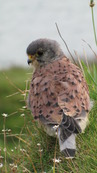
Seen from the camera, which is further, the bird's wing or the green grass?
the bird's wing

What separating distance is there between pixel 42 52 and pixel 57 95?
891mm

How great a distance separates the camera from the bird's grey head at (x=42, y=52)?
18.5 feet

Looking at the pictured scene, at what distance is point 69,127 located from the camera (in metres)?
4.65

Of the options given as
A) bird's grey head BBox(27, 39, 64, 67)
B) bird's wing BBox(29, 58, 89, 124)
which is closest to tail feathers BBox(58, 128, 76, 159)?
bird's wing BBox(29, 58, 89, 124)

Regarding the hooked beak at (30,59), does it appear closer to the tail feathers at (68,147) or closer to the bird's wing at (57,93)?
the bird's wing at (57,93)

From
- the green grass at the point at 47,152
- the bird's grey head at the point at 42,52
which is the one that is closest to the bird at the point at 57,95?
the bird's grey head at the point at 42,52

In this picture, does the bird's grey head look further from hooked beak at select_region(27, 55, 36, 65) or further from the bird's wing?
the bird's wing

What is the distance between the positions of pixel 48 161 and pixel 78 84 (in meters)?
0.95

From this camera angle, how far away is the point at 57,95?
504 cm

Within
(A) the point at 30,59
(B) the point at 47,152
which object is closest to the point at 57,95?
(B) the point at 47,152

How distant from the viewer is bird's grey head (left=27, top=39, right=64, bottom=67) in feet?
18.5

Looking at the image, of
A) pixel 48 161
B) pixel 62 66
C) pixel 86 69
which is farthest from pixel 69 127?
pixel 86 69

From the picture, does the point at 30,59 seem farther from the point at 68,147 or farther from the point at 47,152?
the point at 68,147

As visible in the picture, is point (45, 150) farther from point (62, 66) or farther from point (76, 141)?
point (62, 66)
